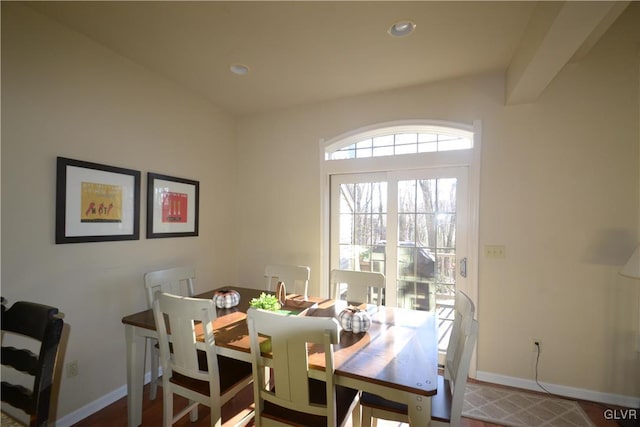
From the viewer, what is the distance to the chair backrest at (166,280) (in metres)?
2.25

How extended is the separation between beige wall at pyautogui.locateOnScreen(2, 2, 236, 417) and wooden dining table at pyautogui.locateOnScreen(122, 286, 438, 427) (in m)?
0.53

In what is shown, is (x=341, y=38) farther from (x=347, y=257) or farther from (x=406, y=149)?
(x=347, y=257)

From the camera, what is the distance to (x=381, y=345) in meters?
1.58

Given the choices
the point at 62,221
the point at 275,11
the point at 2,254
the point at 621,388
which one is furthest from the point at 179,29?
the point at 621,388

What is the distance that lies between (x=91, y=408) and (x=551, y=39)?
12.7 ft

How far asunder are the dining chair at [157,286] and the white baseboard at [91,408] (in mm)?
273

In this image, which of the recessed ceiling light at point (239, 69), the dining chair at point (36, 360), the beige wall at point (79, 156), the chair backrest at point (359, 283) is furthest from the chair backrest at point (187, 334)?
the recessed ceiling light at point (239, 69)

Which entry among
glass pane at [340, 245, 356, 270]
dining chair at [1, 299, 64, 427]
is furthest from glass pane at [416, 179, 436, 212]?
dining chair at [1, 299, 64, 427]

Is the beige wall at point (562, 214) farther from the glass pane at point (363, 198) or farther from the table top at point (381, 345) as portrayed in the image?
the table top at point (381, 345)

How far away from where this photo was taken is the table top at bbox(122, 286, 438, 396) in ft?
4.20

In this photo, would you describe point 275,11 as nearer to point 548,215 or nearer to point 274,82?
point 274,82

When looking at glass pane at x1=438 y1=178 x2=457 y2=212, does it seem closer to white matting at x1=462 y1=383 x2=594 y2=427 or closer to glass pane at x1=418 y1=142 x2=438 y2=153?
glass pane at x1=418 y1=142 x2=438 y2=153

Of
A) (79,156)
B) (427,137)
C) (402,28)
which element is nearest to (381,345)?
(402,28)

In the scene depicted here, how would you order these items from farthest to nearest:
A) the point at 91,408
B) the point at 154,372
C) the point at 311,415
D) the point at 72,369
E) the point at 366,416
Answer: the point at 154,372 → the point at 91,408 → the point at 72,369 → the point at 366,416 → the point at 311,415
